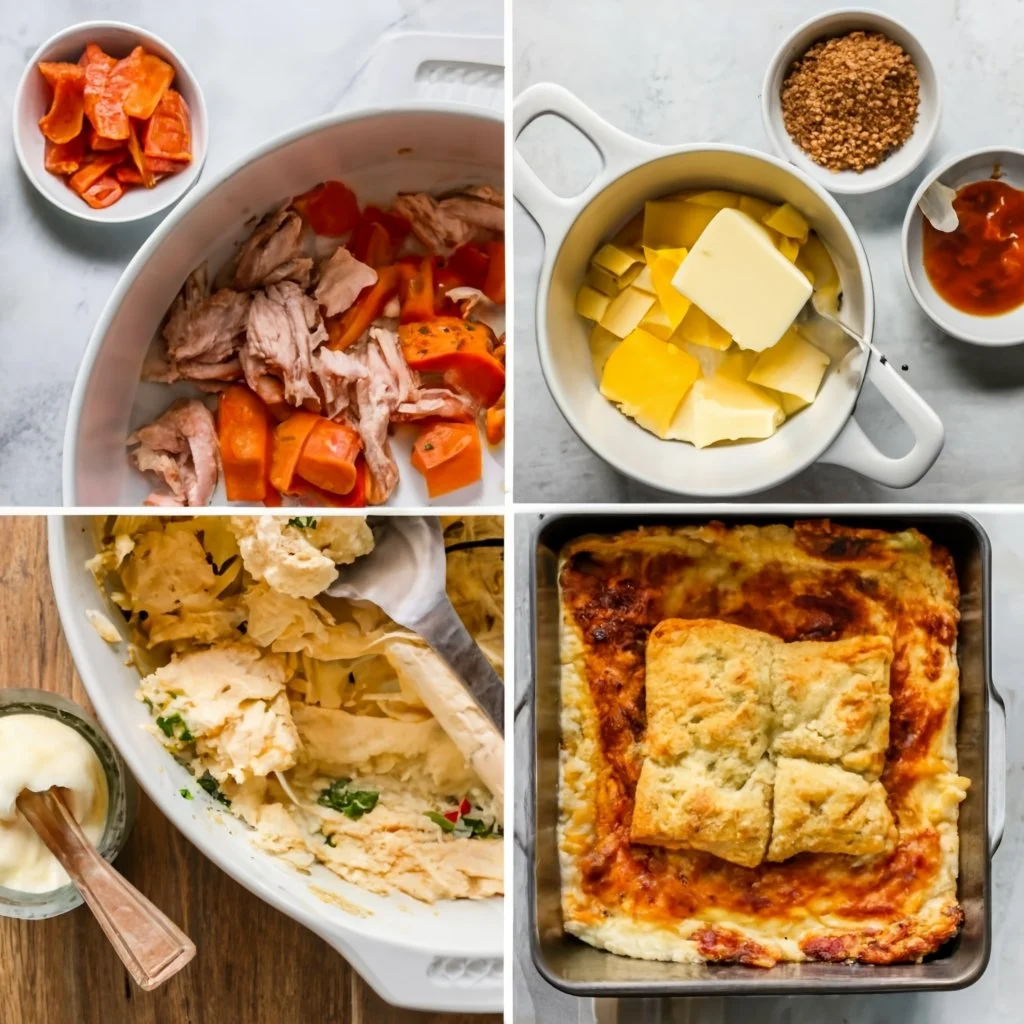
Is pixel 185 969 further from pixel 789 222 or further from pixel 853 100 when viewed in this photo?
pixel 853 100

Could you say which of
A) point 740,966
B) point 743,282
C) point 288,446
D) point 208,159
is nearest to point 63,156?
point 208,159

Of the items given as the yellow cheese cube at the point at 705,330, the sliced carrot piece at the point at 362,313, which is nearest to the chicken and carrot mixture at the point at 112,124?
the sliced carrot piece at the point at 362,313

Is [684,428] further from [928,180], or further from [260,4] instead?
[260,4]

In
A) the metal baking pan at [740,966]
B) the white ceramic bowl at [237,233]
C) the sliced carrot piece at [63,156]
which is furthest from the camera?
the sliced carrot piece at [63,156]

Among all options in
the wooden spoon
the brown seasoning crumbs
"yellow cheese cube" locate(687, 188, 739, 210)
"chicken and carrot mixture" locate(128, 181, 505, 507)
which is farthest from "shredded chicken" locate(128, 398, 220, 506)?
the brown seasoning crumbs

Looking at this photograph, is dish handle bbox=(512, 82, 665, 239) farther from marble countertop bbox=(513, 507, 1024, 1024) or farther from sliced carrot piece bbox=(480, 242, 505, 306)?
marble countertop bbox=(513, 507, 1024, 1024)

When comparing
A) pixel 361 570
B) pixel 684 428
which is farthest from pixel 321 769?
pixel 684 428

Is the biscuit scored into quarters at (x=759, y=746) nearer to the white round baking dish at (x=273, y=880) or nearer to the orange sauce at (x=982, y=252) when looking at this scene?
the white round baking dish at (x=273, y=880)
